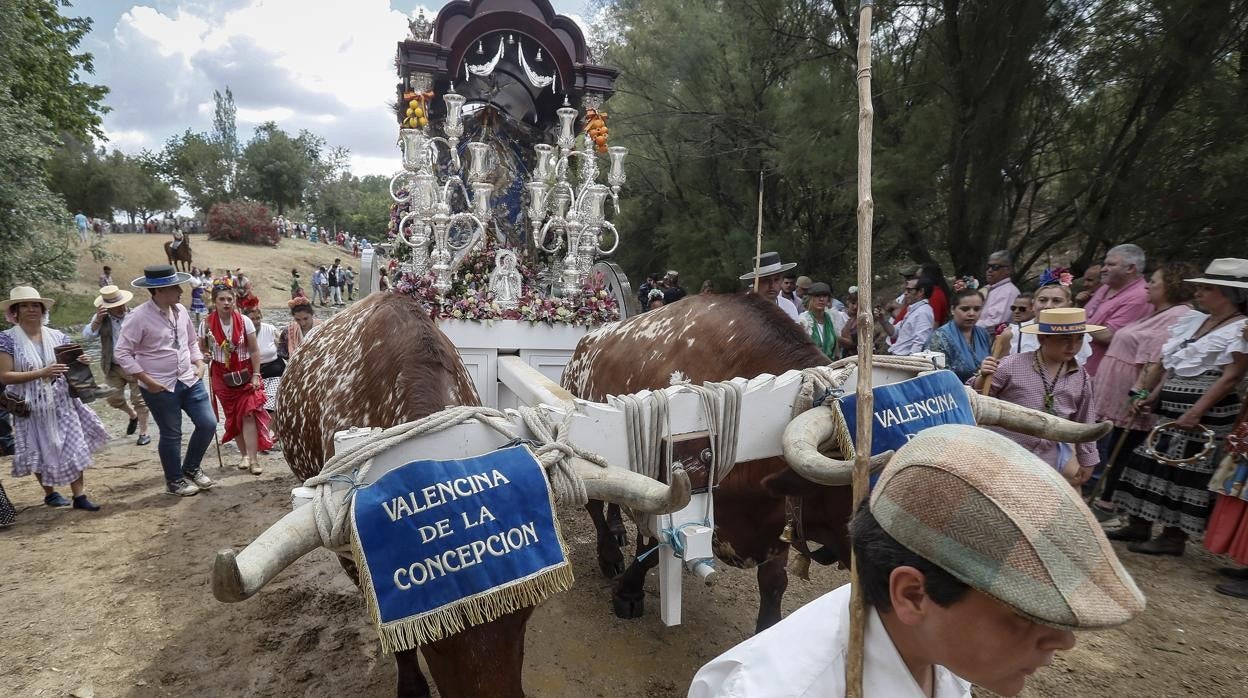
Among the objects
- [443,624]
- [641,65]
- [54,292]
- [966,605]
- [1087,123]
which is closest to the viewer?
[966,605]

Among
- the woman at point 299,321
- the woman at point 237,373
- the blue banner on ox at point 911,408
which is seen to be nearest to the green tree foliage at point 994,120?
the woman at point 299,321

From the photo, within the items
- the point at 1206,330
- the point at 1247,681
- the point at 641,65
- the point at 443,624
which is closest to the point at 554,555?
the point at 443,624

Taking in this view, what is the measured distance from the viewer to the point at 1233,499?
12.2ft

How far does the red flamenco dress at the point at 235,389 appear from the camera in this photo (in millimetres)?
5512

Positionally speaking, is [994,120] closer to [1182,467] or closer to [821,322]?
[821,322]

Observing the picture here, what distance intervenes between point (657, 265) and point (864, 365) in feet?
58.6

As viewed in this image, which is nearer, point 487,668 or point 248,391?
point 487,668

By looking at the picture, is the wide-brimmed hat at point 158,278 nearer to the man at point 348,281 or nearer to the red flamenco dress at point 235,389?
the red flamenco dress at point 235,389

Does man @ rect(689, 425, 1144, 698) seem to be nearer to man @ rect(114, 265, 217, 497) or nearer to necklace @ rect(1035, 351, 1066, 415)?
necklace @ rect(1035, 351, 1066, 415)

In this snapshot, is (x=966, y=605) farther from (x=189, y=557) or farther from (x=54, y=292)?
(x=54, y=292)

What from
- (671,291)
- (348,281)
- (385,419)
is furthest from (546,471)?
(348,281)

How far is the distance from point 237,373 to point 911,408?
18.7 ft

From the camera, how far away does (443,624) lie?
1620 mm

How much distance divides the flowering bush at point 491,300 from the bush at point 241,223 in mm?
35058
